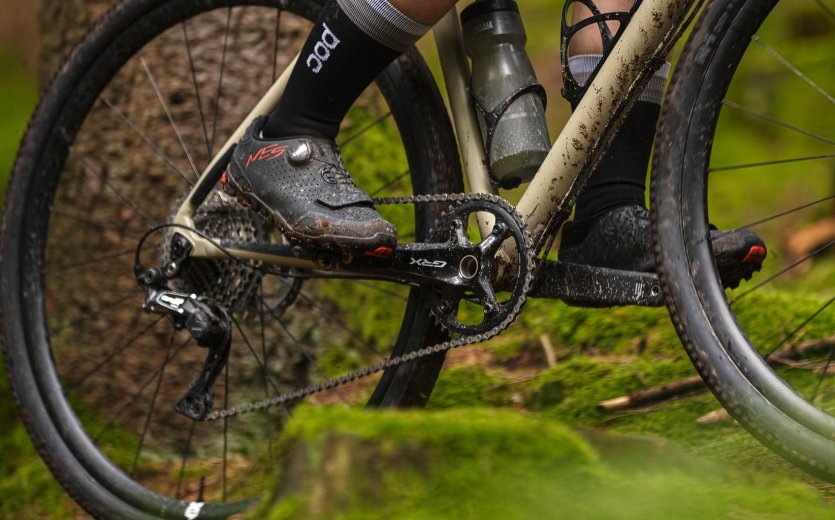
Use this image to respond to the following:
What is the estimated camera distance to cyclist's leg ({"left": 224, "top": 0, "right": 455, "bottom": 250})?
174cm

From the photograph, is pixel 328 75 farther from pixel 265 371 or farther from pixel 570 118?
pixel 265 371

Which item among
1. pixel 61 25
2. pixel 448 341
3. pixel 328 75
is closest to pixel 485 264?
pixel 448 341

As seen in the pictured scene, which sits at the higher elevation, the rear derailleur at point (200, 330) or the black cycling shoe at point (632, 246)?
the black cycling shoe at point (632, 246)

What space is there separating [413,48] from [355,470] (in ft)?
3.20

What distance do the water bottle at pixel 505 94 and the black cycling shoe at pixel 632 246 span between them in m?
0.16

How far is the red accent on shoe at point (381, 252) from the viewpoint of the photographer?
1.81 meters

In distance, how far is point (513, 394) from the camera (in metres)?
2.51

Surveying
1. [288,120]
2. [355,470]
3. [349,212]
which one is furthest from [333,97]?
[355,470]

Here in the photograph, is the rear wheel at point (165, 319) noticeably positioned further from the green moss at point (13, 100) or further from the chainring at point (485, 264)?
the green moss at point (13, 100)

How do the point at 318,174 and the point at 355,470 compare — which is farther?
the point at 318,174

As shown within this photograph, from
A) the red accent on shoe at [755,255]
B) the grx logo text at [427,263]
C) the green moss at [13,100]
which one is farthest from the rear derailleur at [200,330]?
the green moss at [13,100]

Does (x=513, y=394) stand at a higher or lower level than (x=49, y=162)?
lower

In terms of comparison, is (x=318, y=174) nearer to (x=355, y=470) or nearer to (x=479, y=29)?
(x=479, y=29)

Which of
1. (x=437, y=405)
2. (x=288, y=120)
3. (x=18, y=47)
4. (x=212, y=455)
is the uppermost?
(x=18, y=47)
